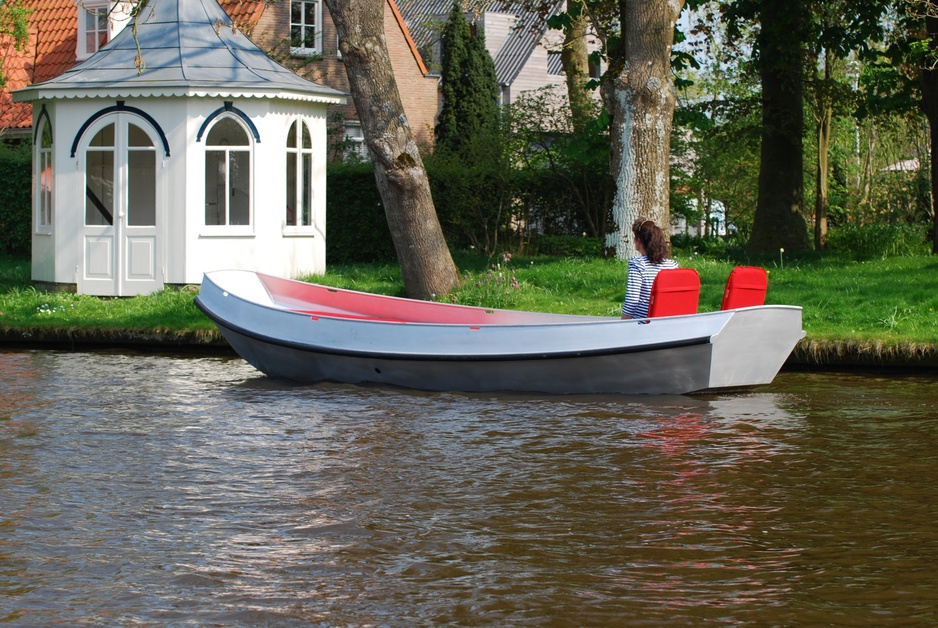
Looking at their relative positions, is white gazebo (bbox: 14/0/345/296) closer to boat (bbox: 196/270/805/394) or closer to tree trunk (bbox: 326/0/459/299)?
tree trunk (bbox: 326/0/459/299)

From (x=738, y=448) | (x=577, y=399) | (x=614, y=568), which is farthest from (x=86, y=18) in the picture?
(x=614, y=568)

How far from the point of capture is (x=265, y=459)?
9.34 meters

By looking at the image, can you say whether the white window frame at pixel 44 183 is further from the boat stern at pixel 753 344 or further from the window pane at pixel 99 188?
the boat stern at pixel 753 344

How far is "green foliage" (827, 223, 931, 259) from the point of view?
2229 cm

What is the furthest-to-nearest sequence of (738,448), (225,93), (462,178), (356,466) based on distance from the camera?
(462,178)
(225,93)
(738,448)
(356,466)

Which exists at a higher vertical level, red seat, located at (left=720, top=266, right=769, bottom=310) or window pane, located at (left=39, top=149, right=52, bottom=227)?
window pane, located at (left=39, top=149, right=52, bottom=227)

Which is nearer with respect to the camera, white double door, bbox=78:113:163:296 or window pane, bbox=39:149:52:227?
white double door, bbox=78:113:163:296

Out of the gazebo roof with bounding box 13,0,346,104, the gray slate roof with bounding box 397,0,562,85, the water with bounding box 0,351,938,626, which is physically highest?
the gray slate roof with bounding box 397,0,562,85

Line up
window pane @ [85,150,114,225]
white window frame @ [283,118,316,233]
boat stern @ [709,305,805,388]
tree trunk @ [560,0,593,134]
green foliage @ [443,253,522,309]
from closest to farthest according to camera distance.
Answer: boat stern @ [709,305,805,388] < green foliage @ [443,253,522,309] < window pane @ [85,150,114,225] < white window frame @ [283,118,316,233] < tree trunk @ [560,0,593,134]

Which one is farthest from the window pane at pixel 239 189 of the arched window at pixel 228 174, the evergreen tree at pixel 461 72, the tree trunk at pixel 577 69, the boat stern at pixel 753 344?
the evergreen tree at pixel 461 72

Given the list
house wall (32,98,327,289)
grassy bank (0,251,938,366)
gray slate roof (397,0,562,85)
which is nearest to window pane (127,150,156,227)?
house wall (32,98,327,289)

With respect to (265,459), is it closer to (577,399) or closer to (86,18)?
(577,399)

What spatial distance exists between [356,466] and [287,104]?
12.1 metres

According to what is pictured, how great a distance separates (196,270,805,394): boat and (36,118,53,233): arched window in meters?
8.05
